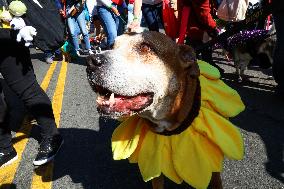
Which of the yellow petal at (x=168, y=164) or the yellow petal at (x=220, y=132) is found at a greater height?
the yellow petal at (x=220, y=132)

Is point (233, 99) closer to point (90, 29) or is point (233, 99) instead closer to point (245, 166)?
point (245, 166)

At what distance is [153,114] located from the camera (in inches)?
96.1

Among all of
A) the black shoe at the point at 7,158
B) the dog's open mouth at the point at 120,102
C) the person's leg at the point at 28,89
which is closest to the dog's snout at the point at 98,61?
the dog's open mouth at the point at 120,102

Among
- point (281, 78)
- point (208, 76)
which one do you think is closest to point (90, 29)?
point (281, 78)

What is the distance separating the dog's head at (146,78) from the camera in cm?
222

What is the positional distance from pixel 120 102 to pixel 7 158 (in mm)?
1705

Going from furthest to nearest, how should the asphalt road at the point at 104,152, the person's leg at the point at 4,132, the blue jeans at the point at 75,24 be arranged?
1. the blue jeans at the point at 75,24
2. the person's leg at the point at 4,132
3. the asphalt road at the point at 104,152

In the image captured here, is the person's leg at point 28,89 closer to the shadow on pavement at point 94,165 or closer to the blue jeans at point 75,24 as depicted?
the shadow on pavement at point 94,165

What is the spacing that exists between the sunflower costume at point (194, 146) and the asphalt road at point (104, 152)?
0.43 meters

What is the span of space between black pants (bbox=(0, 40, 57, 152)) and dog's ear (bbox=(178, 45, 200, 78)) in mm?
1444

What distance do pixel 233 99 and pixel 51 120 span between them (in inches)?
65.4

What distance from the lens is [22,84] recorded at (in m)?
3.27

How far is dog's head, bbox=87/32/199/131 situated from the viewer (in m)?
2.22

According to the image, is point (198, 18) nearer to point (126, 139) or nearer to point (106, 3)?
point (126, 139)
